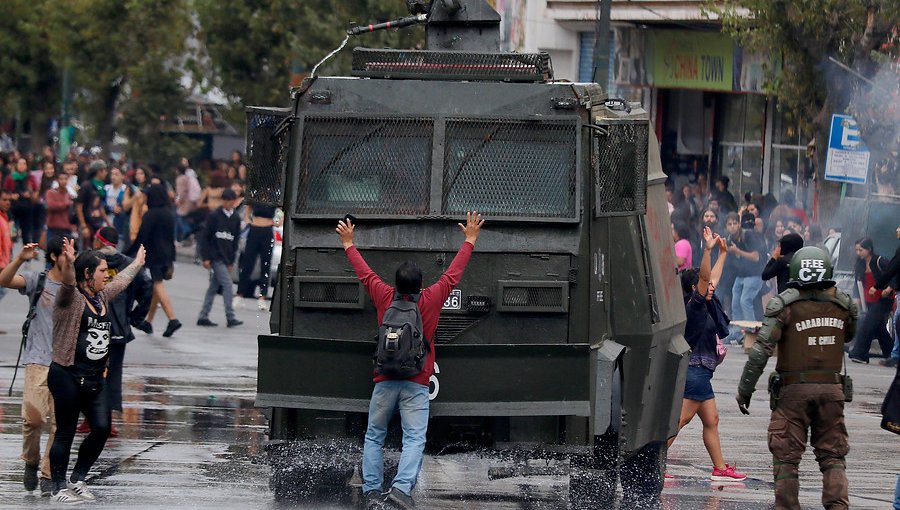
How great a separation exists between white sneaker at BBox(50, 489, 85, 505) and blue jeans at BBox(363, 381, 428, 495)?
188 centimetres

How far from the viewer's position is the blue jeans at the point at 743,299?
2284 centimetres

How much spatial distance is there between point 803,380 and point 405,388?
2.36 m

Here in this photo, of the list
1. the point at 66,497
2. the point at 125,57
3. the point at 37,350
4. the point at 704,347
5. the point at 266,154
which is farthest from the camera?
the point at 125,57

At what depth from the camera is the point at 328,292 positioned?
10.6 meters

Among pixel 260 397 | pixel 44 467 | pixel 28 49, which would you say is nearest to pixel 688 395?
pixel 260 397

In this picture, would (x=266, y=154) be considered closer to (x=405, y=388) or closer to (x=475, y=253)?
(x=475, y=253)

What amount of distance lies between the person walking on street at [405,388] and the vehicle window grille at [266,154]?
86 cm

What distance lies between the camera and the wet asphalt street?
1116cm

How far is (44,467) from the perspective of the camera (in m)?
11.3

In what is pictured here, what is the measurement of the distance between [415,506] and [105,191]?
22.3 meters

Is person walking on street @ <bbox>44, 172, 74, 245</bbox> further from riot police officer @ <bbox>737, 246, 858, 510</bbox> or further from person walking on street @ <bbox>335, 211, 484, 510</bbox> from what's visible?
riot police officer @ <bbox>737, 246, 858, 510</bbox>

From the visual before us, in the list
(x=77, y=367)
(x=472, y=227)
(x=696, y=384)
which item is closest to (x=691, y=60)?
(x=696, y=384)

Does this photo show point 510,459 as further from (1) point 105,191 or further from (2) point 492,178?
(1) point 105,191

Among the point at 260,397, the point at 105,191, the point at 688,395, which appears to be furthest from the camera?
the point at 105,191
